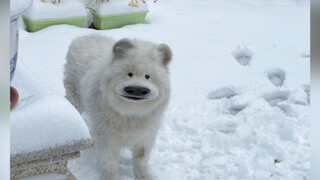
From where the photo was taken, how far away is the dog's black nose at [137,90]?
0.91 metres

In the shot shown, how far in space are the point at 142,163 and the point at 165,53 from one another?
35 cm

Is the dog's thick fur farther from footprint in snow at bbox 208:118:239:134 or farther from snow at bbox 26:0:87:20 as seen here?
snow at bbox 26:0:87:20

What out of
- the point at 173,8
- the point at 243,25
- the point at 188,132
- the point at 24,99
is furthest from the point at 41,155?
the point at 243,25

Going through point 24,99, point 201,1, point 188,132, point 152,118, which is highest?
point 201,1

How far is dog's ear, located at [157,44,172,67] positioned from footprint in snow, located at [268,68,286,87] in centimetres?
89

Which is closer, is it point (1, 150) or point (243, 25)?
point (1, 150)

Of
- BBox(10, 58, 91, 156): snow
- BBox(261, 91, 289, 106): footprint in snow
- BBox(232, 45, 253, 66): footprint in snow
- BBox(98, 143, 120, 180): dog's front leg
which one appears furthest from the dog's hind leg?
BBox(232, 45, 253, 66): footprint in snow

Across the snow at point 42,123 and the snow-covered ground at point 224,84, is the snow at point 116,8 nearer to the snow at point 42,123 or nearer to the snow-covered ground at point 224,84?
the snow-covered ground at point 224,84

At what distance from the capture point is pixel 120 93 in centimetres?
95

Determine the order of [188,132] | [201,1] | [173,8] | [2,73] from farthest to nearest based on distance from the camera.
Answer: [173,8] < [201,1] < [188,132] < [2,73]

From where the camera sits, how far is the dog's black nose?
909 millimetres

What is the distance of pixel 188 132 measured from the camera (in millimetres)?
1371

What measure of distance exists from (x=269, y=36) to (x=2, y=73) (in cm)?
188

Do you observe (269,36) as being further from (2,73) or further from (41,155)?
(2,73)
